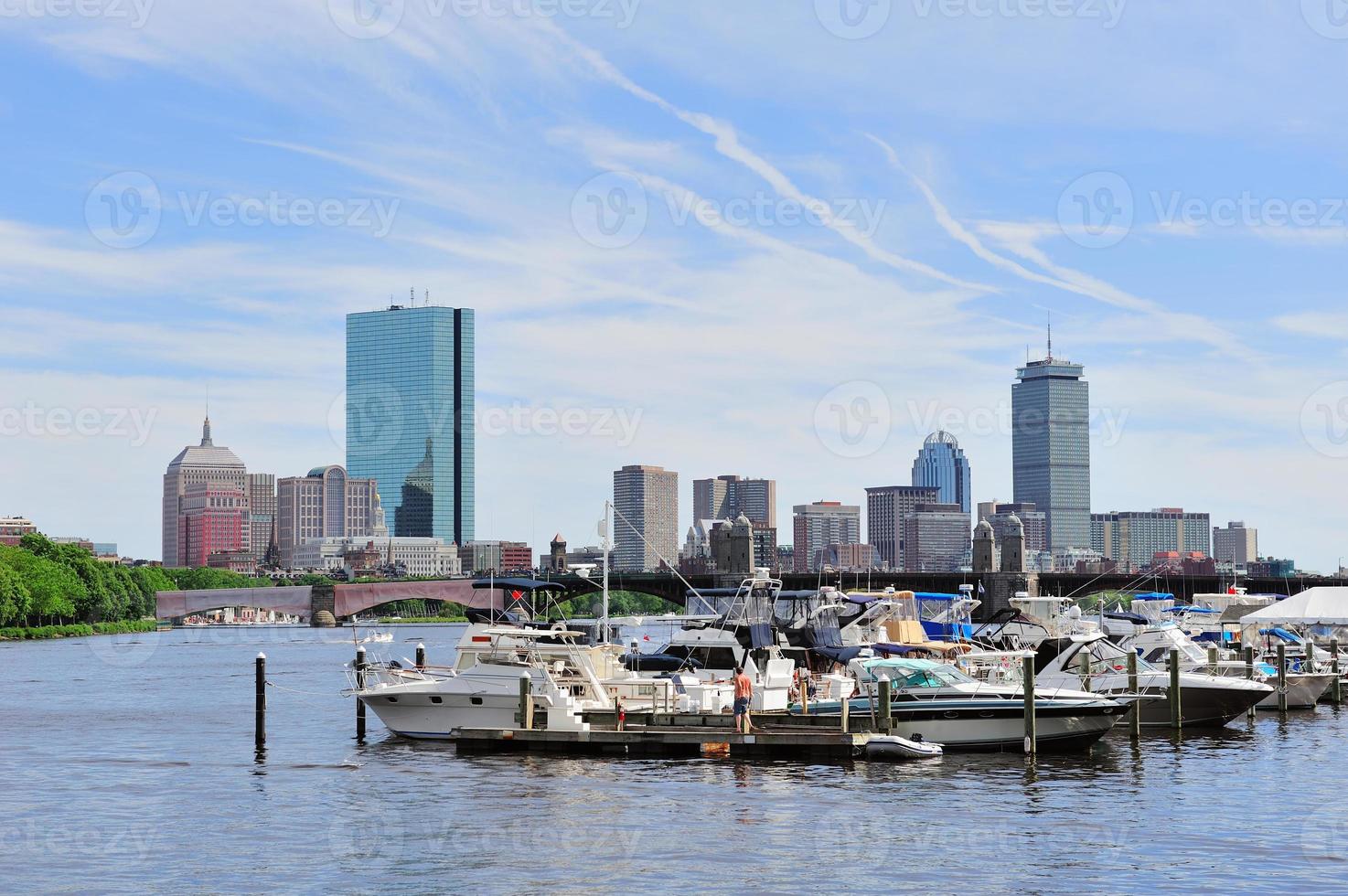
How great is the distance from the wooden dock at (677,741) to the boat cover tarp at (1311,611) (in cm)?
4144

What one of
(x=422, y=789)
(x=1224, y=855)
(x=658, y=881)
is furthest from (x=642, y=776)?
(x=1224, y=855)

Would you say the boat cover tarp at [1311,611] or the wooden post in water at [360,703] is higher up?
the boat cover tarp at [1311,611]

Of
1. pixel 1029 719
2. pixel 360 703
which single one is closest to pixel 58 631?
pixel 360 703

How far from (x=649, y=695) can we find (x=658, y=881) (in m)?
21.4

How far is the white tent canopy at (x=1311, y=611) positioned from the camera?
8438cm

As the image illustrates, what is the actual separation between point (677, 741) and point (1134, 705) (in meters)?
16.7

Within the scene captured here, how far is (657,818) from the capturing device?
40.8 m

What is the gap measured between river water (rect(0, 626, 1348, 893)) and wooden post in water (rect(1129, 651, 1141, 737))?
60 centimetres

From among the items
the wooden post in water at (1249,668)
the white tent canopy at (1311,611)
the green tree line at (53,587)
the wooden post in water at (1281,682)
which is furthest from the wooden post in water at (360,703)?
the green tree line at (53,587)

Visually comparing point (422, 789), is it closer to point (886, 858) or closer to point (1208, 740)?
point (886, 858)

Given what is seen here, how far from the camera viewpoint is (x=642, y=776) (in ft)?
157

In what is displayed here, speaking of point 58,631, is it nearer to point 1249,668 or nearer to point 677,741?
point 1249,668

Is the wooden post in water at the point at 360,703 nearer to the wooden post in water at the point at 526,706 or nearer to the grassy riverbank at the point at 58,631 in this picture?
the wooden post in water at the point at 526,706

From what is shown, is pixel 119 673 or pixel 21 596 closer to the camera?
pixel 119 673
